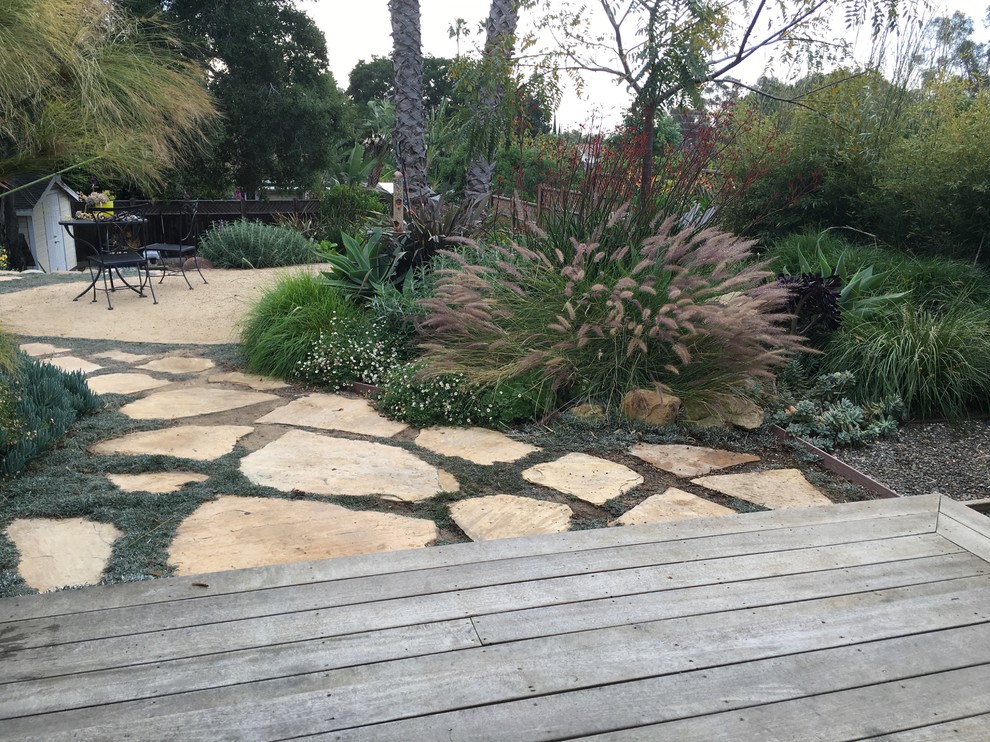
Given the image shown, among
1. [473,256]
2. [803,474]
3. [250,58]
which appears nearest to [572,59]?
[473,256]

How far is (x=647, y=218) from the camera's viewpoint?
425 cm

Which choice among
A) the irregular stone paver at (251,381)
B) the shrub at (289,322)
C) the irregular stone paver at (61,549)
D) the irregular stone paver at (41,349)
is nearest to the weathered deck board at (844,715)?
the irregular stone paver at (61,549)

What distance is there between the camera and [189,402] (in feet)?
13.3

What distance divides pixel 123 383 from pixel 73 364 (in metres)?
0.74

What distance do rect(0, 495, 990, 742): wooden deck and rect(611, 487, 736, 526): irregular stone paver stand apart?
0.63 m

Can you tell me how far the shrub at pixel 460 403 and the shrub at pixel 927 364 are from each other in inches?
70.7

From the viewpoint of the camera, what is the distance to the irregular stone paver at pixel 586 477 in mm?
2867

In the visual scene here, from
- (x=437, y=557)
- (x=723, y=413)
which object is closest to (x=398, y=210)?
(x=723, y=413)

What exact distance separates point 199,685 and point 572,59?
512 centimetres

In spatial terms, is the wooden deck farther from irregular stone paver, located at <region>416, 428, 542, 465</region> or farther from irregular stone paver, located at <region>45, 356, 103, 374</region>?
irregular stone paver, located at <region>45, 356, 103, 374</region>

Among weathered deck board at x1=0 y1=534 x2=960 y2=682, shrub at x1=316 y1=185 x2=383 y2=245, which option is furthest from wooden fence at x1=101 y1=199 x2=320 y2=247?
weathered deck board at x1=0 y1=534 x2=960 y2=682

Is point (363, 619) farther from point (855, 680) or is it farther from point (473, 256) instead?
point (473, 256)

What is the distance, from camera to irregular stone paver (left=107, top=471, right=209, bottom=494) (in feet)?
9.05

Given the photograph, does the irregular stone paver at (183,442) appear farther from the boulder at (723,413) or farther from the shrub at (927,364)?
the shrub at (927,364)
